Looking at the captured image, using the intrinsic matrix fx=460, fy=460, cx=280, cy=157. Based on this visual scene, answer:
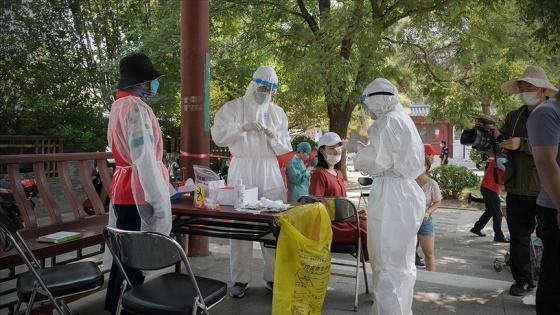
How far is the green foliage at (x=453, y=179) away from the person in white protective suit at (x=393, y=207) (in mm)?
10079

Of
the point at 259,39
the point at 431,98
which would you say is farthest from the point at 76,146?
the point at 431,98

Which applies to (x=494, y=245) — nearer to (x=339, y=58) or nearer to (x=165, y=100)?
(x=339, y=58)

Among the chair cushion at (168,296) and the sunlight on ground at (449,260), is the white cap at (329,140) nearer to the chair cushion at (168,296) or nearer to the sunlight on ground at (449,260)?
the chair cushion at (168,296)

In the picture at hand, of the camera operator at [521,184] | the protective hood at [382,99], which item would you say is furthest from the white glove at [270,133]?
the camera operator at [521,184]

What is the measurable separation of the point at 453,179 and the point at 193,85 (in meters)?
9.56

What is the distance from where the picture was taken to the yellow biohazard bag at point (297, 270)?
297cm

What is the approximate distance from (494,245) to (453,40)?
494 centimetres

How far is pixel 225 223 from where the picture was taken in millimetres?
3727

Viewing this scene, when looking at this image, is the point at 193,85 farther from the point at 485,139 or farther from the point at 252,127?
the point at 485,139

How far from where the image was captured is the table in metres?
3.20

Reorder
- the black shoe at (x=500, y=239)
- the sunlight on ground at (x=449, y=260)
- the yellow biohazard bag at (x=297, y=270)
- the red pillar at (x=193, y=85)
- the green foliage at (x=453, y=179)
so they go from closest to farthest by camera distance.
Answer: the yellow biohazard bag at (x=297, y=270), the red pillar at (x=193, y=85), the sunlight on ground at (x=449, y=260), the black shoe at (x=500, y=239), the green foliage at (x=453, y=179)

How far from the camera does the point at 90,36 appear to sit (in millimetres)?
12242

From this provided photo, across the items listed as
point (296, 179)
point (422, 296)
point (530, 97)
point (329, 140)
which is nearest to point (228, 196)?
point (329, 140)

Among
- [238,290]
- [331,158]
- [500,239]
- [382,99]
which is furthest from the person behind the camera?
[500,239]
